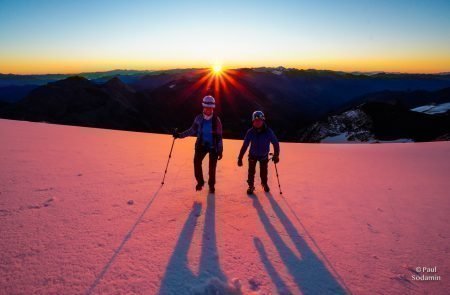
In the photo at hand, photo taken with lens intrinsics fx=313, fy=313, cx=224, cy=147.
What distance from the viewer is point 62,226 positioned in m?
4.30

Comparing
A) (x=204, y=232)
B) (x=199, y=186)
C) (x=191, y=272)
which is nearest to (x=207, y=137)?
(x=199, y=186)

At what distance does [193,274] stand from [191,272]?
4cm

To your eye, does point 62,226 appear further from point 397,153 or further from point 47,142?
point 397,153

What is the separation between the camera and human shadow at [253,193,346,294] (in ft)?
10.9

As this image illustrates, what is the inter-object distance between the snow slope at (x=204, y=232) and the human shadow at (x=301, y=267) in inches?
0.7

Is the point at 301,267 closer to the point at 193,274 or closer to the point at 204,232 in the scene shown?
the point at 193,274

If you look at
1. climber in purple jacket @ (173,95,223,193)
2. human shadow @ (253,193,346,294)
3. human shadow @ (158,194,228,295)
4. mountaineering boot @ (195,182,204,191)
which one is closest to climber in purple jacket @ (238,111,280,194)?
climber in purple jacket @ (173,95,223,193)

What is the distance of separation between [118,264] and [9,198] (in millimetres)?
2990

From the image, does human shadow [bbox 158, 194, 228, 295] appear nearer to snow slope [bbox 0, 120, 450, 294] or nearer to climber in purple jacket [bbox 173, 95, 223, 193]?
snow slope [bbox 0, 120, 450, 294]

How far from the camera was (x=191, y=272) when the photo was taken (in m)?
3.43

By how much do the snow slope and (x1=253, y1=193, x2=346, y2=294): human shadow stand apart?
19mm

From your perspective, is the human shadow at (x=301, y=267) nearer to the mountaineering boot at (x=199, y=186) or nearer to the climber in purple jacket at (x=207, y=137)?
the mountaineering boot at (x=199, y=186)

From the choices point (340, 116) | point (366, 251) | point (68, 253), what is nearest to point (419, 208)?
point (366, 251)

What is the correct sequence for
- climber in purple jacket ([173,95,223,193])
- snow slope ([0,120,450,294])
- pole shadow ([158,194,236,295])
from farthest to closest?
climber in purple jacket ([173,95,223,193])
snow slope ([0,120,450,294])
pole shadow ([158,194,236,295])
